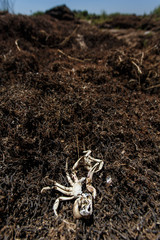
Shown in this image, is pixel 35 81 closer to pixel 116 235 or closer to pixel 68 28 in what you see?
pixel 116 235

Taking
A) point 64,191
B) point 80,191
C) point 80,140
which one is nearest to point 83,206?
point 80,191

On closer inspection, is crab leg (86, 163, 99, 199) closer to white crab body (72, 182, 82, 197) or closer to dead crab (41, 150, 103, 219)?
dead crab (41, 150, 103, 219)

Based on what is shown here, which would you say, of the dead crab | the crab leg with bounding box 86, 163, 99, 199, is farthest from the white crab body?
the crab leg with bounding box 86, 163, 99, 199

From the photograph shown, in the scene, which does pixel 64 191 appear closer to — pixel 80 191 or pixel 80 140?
pixel 80 191

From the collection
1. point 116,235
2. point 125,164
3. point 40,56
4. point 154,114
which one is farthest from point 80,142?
point 40,56

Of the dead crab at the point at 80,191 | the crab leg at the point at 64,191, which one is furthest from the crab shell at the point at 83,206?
the crab leg at the point at 64,191

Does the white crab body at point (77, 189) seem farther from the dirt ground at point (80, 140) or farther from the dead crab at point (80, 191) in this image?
the dirt ground at point (80, 140)

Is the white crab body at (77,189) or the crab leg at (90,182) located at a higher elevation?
the crab leg at (90,182)

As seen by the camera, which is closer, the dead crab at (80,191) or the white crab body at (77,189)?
the dead crab at (80,191)
